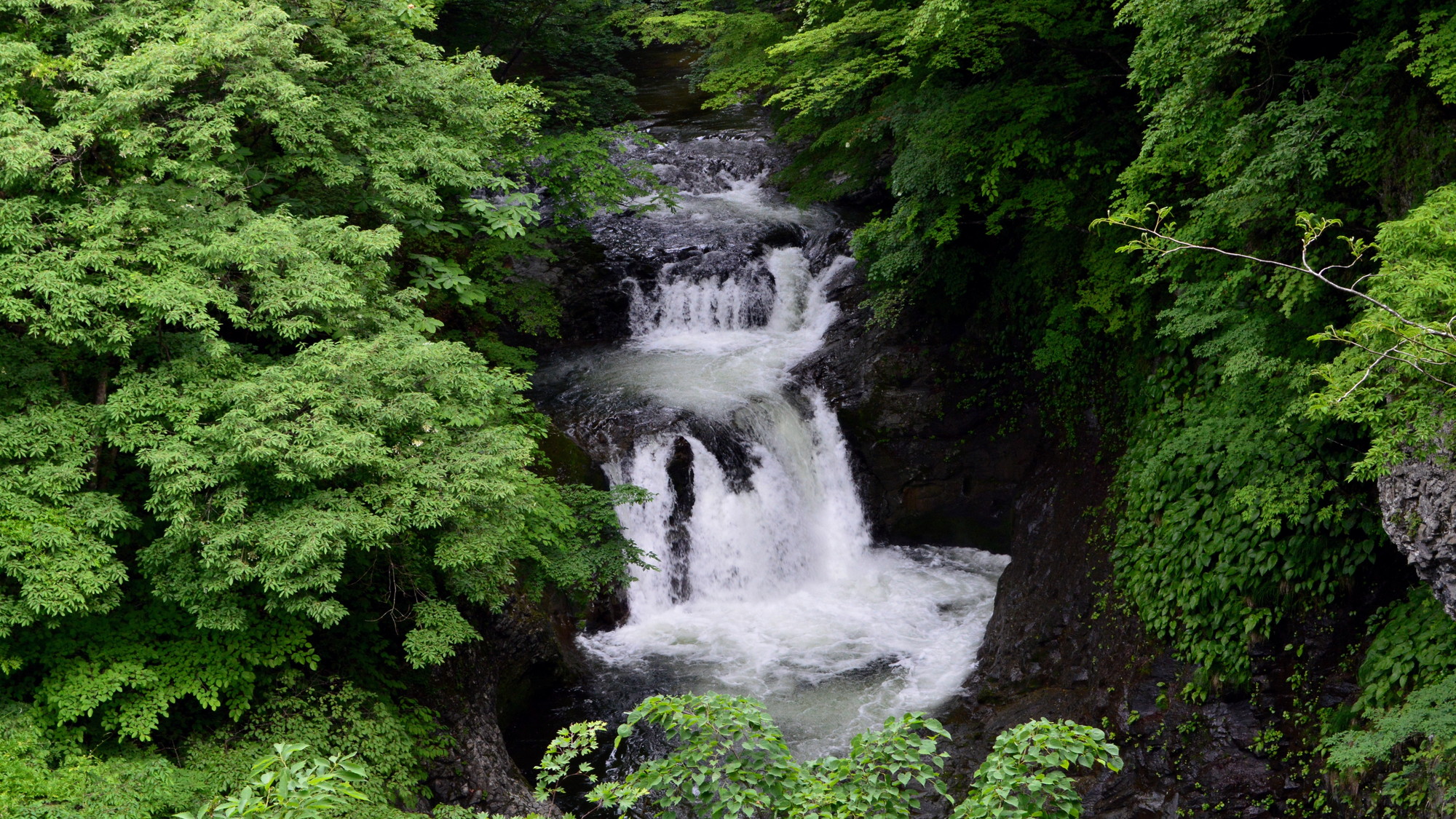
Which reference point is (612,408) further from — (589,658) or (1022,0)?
(1022,0)

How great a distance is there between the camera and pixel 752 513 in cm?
1259

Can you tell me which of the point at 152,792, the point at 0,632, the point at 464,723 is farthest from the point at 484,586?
the point at 0,632

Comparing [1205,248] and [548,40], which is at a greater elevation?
[548,40]

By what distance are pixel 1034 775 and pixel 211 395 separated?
5585 mm

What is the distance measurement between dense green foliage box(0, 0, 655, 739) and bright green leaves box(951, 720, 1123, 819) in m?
4.06

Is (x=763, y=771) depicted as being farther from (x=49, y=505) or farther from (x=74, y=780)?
(x=49, y=505)

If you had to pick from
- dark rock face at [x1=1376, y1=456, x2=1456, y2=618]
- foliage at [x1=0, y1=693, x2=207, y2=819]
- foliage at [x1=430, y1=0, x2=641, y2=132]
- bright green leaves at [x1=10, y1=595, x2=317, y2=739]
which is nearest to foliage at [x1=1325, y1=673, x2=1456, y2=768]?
dark rock face at [x1=1376, y1=456, x2=1456, y2=618]

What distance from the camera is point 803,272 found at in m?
15.8

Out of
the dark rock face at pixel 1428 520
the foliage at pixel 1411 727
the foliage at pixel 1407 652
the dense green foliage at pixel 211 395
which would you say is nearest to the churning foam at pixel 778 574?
the dense green foliage at pixel 211 395

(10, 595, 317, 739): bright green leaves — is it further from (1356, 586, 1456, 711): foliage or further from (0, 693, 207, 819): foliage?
(1356, 586, 1456, 711): foliage

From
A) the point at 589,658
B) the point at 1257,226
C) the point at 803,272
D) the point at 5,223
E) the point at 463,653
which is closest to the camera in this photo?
the point at 5,223

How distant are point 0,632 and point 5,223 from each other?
250 centimetres

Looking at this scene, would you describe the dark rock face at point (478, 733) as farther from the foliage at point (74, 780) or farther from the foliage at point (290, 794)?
the foliage at point (290, 794)

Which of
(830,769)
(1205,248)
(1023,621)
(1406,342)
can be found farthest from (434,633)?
(1023,621)
